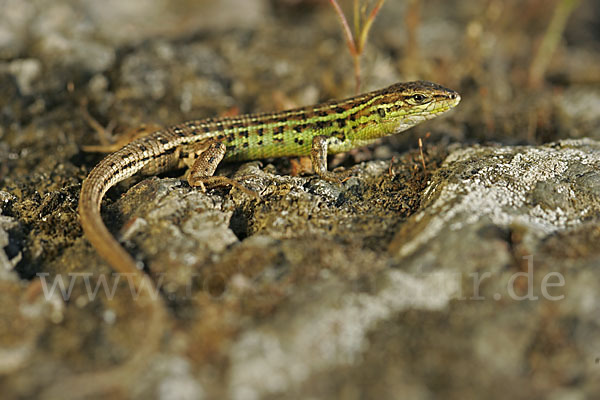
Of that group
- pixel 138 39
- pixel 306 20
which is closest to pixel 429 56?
pixel 306 20

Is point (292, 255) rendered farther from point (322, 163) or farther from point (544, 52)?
point (544, 52)

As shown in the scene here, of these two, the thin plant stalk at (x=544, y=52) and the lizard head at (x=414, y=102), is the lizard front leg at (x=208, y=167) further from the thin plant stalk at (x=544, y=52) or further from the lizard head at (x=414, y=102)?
the thin plant stalk at (x=544, y=52)

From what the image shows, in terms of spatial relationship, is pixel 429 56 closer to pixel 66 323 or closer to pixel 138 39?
pixel 138 39

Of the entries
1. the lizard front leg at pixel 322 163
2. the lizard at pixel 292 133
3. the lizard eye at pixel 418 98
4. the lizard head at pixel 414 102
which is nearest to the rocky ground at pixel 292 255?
the lizard front leg at pixel 322 163

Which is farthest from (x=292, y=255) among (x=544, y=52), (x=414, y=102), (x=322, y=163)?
(x=544, y=52)

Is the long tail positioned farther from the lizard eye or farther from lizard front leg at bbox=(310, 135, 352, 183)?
the lizard eye

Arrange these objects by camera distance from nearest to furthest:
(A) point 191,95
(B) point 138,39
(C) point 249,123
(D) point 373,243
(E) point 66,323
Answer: (E) point 66,323
(D) point 373,243
(C) point 249,123
(A) point 191,95
(B) point 138,39

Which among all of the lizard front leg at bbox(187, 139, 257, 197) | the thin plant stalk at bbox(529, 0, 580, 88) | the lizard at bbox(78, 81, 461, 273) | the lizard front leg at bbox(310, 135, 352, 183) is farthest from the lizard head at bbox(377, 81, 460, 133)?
the thin plant stalk at bbox(529, 0, 580, 88)
